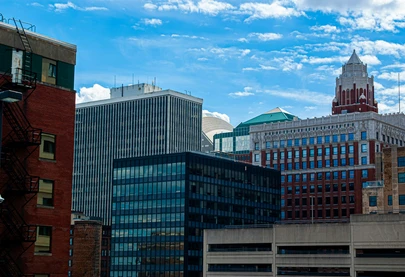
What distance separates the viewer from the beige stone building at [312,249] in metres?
90.1

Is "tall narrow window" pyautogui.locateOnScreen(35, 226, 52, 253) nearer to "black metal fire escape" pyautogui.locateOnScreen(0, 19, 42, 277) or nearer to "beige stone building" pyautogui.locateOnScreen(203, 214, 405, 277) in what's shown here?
"black metal fire escape" pyautogui.locateOnScreen(0, 19, 42, 277)

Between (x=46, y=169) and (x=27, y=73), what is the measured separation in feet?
17.3

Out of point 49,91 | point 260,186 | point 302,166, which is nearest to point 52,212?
point 49,91

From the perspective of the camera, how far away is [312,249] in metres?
97.0

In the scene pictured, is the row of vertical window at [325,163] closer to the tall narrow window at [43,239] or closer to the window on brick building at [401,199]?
the window on brick building at [401,199]

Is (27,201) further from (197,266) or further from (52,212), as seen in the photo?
(197,266)

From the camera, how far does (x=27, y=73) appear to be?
42094 millimetres

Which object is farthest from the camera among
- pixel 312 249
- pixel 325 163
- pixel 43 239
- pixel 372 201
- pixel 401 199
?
pixel 325 163

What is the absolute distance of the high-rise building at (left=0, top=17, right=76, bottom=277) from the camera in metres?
40.0

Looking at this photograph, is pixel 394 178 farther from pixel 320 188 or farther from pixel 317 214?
pixel 320 188

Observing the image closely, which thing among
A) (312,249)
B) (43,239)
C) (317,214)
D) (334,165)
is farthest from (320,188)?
(43,239)

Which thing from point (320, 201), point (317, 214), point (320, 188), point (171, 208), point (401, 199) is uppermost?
point (320, 188)

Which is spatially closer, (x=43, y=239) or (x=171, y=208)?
(x=43, y=239)

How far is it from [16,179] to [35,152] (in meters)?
2.11
